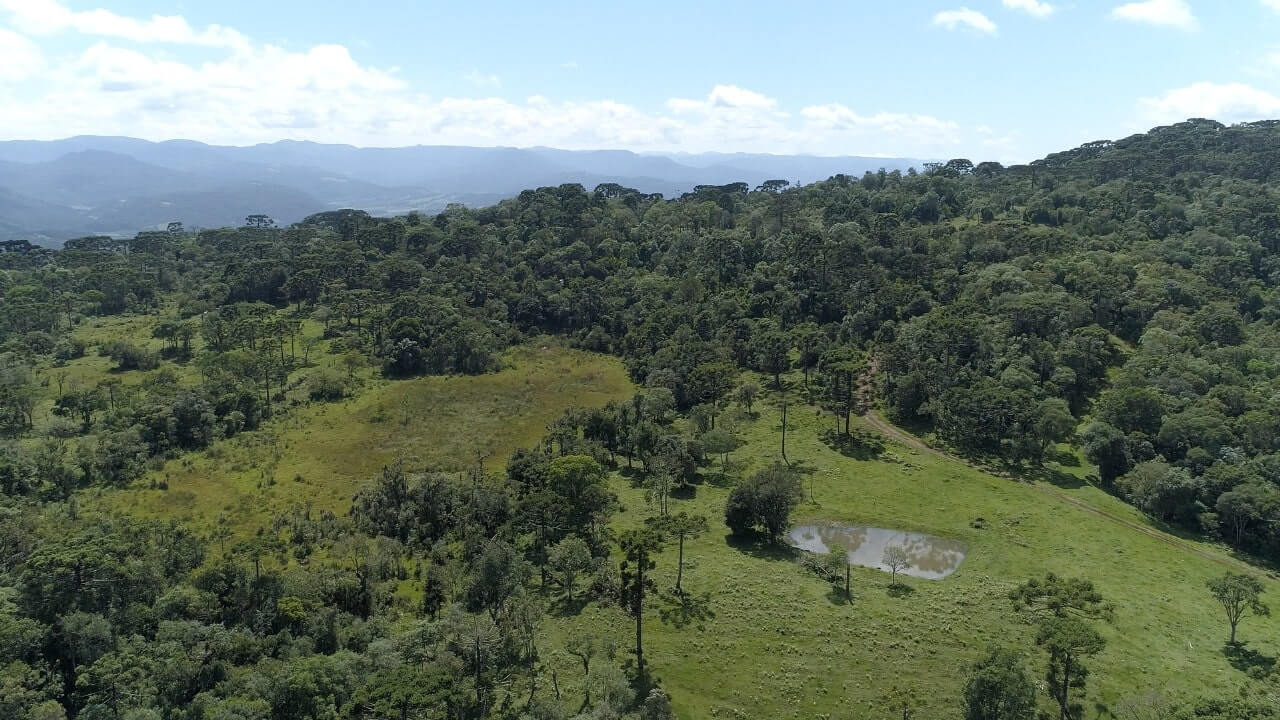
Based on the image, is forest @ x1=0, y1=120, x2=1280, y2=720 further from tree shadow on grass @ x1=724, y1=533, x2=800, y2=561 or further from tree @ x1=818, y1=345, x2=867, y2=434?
tree @ x1=818, y1=345, x2=867, y2=434

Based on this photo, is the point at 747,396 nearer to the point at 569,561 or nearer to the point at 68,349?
the point at 569,561

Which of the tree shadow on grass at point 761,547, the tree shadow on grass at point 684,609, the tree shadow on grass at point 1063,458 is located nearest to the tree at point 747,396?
the tree shadow on grass at point 761,547

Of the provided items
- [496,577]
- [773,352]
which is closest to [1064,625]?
[496,577]

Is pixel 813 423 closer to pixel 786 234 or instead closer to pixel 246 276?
pixel 786 234

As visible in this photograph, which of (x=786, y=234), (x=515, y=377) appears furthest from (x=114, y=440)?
(x=786, y=234)

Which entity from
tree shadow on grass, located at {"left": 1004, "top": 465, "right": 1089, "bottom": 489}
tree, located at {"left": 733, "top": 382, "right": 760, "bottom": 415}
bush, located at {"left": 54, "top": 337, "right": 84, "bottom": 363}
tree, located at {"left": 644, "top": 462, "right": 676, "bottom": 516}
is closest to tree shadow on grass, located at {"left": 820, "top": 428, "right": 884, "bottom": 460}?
tree, located at {"left": 733, "top": 382, "right": 760, "bottom": 415}
